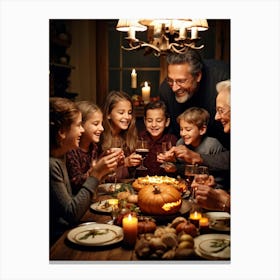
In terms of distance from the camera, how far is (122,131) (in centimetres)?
246

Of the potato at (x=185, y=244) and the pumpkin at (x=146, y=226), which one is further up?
the pumpkin at (x=146, y=226)

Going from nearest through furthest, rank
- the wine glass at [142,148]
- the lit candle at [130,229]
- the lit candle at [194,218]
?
the lit candle at [130,229] → the lit candle at [194,218] → the wine glass at [142,148]

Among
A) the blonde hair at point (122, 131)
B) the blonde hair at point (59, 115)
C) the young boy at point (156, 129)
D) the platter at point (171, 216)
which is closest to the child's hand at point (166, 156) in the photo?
the young boy at point (156, 129)

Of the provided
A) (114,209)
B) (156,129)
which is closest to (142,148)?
(156,129)

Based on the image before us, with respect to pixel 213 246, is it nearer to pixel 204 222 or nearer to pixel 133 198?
pixel 204 222

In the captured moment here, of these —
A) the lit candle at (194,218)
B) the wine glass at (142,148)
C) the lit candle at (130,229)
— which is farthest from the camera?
the wine glass at (142,148)

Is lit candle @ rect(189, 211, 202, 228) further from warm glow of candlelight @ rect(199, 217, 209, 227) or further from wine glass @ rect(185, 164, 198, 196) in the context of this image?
wine glass @ rect(185, 164, 198, 196)

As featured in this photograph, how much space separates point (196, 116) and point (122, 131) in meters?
0.37

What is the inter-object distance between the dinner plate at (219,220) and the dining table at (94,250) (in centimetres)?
2

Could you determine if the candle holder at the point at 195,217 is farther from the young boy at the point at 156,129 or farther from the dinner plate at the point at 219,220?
the young boy at the point at 156,129

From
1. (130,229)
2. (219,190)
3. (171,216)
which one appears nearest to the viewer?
(130,229)

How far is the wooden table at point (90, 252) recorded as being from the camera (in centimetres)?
229
